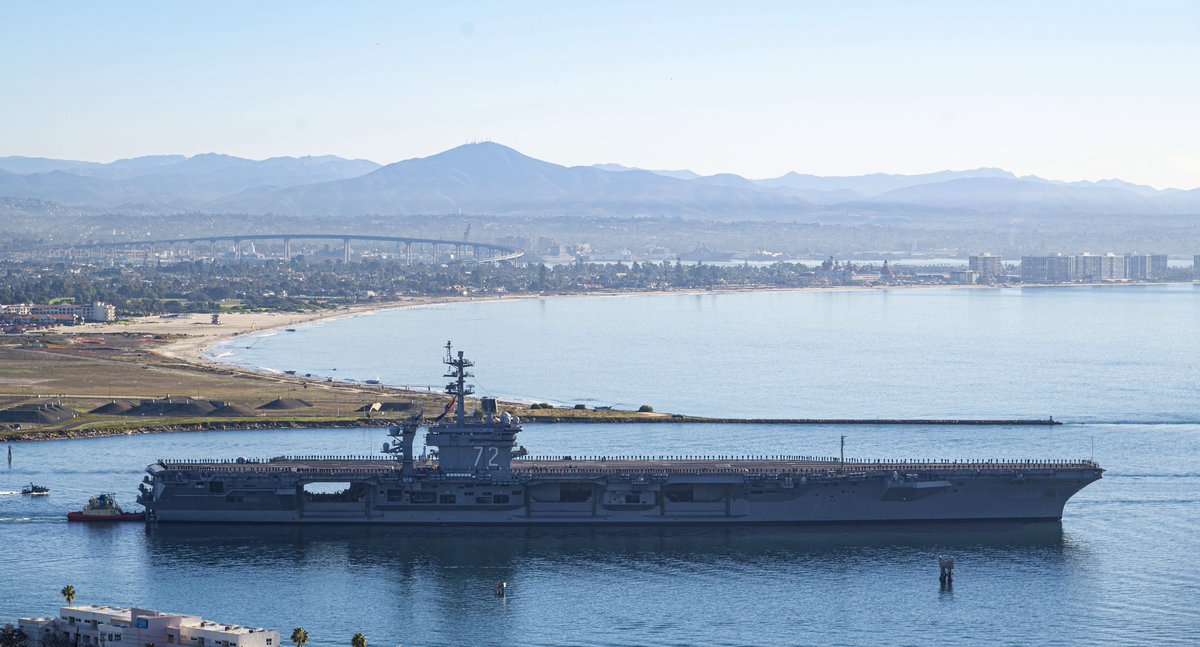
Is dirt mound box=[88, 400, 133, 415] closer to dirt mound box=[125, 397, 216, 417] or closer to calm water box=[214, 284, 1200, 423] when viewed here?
dirt mound box=[125, 397, 216, 417]

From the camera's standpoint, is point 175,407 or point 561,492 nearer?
point 561,492

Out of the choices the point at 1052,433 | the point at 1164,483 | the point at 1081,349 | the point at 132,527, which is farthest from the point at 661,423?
the point at 1081,349

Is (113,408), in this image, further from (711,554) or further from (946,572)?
(946,572)

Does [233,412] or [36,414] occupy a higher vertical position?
[36,414]

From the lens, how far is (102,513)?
3931 centimetres

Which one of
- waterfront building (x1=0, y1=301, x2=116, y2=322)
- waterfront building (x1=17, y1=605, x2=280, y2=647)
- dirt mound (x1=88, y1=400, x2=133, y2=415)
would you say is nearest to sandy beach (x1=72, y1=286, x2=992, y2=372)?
waterfront building (x1=0, y1=301, x2=116, y2=322)

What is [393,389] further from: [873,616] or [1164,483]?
[873,616]

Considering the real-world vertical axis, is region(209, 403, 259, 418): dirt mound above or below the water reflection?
above

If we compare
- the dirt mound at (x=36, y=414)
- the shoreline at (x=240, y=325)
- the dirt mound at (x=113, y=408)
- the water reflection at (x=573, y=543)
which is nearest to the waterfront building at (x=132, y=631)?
the water reflection at (x=573, y=543)

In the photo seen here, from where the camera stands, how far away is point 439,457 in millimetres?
39406

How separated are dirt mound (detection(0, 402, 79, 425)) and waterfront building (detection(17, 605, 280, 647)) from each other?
2946cm

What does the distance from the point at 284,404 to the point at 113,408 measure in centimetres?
613

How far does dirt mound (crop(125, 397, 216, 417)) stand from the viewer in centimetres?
5778

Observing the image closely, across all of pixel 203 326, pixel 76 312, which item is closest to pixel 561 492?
pixel 203 326
